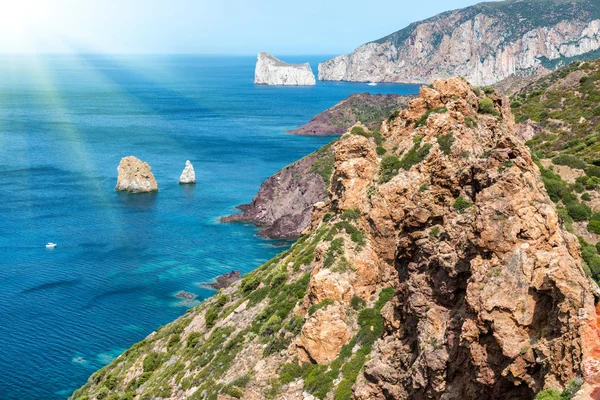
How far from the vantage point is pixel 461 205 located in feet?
81.5

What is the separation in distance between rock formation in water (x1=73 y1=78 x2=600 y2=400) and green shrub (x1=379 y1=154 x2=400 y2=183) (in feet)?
0.51

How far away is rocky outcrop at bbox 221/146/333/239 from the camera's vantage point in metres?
124

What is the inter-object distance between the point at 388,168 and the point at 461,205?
15034 mm

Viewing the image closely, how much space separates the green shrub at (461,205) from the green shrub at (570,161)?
27.0m

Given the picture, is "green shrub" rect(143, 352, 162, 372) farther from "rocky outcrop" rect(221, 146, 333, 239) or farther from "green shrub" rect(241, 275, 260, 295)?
"rocky outcrop" rect(221, 146, 333, 239)

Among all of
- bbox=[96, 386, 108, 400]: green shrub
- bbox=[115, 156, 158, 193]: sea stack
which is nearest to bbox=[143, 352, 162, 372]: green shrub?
bbox=[96, 386, 108, 400]: green shrub

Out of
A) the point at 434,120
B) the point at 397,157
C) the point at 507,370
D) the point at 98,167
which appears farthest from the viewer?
the point at 98,167

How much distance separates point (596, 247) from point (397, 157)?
542 inches

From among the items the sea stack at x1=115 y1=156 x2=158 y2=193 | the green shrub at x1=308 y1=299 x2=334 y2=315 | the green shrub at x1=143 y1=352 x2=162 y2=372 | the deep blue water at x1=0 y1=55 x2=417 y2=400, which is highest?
the green shrub at x1=308 y1=299 x2=334 y2=315

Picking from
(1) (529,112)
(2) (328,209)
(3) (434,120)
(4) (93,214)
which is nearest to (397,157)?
(3) (434,120)

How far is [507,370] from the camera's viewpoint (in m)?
16.8

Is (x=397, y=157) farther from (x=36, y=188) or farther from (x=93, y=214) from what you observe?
(x=36, y=188)

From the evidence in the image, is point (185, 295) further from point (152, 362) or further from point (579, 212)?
point (579, 212)

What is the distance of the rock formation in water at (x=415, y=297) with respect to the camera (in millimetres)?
16797
